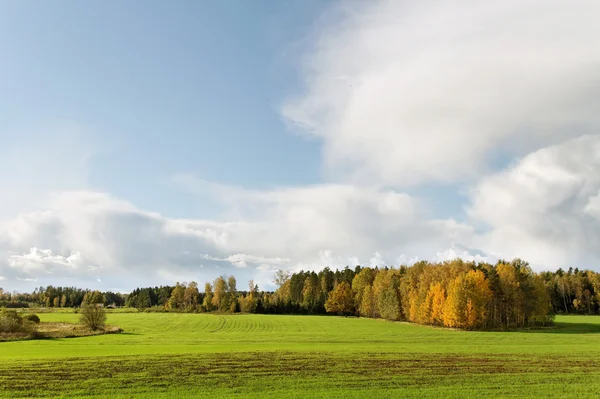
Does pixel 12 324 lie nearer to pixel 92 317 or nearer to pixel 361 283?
pixel 92 317

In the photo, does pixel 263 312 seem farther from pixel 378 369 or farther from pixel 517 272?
pixel 378 369

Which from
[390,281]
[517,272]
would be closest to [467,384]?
[517,272]

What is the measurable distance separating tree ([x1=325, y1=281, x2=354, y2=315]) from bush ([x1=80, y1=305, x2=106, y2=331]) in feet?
326

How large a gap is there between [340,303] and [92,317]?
340 feet

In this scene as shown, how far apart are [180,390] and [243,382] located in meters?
4.85

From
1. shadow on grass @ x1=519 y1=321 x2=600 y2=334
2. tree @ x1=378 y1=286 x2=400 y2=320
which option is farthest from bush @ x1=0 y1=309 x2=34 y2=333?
shadow on grass @ x1=519 y1=321 x2=600 y2=334

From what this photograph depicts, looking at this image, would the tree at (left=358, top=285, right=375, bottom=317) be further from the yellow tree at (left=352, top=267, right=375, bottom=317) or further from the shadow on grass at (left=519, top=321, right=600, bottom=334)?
the shadow on grass at (left=519, top=321, right=600, bottom=334)

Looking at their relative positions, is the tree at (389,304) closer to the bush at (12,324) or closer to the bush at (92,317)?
the bush at (92,317)

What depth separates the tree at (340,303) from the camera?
172m

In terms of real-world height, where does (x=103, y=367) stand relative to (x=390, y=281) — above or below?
below

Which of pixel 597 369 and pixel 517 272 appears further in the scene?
pixel 517 272

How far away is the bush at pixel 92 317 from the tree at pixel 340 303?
99.2 metres

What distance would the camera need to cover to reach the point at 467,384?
108ft

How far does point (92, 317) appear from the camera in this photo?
294ft
